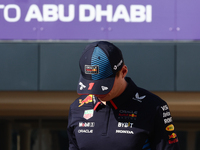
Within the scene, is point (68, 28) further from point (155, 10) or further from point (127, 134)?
point (127, 134)

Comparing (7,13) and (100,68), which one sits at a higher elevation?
(7,13)

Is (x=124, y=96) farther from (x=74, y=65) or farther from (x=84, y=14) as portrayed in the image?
(x=84, y=14)

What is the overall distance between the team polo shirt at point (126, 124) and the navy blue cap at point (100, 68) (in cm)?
24

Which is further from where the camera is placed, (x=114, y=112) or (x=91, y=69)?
(x=114, y=112)

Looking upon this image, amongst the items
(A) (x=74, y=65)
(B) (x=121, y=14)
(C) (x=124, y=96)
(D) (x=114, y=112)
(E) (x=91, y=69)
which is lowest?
(A) (x=74, y=65)

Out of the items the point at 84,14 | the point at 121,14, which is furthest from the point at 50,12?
the point at 121,14

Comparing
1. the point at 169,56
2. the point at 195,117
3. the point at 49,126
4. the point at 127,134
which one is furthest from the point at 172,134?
the point at 49,126

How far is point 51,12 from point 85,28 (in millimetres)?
827

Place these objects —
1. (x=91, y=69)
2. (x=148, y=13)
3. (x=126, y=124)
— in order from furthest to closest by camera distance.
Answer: (x=148, y=13) → (x=126, y=124) → (x=91, y=69)

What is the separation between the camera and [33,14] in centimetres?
718

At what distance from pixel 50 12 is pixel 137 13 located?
1907mm

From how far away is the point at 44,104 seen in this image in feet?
23.6

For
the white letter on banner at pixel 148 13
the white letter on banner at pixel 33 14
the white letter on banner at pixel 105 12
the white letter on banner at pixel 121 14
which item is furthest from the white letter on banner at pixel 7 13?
the white letter on banner at pixel 148 13

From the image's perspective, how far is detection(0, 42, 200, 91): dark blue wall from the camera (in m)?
6.90
